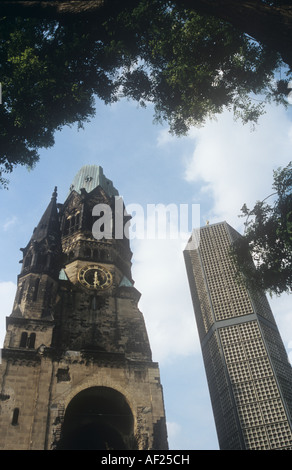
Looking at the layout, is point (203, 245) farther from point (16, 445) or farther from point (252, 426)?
point (16, 445)

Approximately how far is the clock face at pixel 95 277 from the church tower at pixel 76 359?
9 cm

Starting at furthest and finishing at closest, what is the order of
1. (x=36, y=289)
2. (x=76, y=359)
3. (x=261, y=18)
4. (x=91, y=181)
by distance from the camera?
(x=91, y=181)
(x=36, y=289)
(x=76, y=359)
(x=261, y=18)

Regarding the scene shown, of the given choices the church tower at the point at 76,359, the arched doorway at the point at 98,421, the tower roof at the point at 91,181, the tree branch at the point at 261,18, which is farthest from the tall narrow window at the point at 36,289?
the tree branch at the point at 261,18

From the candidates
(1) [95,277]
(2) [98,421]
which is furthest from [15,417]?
(1) [95,277]

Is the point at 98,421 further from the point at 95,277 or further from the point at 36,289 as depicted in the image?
the point at 95,277

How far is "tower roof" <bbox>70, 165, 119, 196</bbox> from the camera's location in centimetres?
4369

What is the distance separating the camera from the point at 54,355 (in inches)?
961

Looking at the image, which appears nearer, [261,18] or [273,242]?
[261,18]

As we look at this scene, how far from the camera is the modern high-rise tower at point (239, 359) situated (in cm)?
2650

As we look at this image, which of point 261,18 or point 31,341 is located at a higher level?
point 31,341

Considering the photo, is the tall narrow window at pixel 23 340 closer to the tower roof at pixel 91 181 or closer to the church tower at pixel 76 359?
the church tower at pixel 76 359

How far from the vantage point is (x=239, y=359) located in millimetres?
29984

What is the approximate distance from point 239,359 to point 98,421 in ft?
39.5
